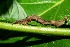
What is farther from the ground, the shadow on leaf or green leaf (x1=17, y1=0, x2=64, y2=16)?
green leaf (x1=17, y1=0, x2=64, y2=16)

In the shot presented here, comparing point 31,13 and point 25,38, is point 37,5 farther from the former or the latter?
point 25,38

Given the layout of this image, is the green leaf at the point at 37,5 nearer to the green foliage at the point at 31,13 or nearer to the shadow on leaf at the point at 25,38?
the green foliage at the point at 31,13

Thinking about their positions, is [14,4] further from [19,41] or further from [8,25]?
[8,25]

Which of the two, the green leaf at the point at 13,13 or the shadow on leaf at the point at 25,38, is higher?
the green leaf at the point at 13,13

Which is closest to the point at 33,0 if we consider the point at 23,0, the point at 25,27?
the point at 23,0

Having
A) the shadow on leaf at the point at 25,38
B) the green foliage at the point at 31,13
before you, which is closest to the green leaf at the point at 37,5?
the green foliage at the point at 31,13

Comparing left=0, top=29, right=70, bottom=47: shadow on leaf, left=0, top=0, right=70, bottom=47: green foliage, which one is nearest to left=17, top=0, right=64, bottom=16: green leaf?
left=0, top=0, right=70, bottom=47: green foliage

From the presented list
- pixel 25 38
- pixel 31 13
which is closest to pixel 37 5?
pixel 31 13

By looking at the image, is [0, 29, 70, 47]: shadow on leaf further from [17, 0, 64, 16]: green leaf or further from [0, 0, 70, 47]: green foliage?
[17, 0, 64, 16]: green leaf
